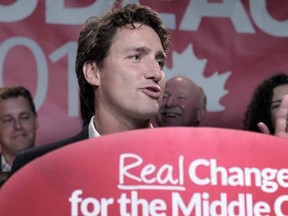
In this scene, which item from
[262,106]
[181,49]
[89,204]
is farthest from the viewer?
[181,49]

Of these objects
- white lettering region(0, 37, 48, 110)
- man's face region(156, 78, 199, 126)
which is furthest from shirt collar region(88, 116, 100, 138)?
white lettering region(0, 37, 48, 110)

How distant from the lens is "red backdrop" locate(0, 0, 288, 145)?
3.02 metres

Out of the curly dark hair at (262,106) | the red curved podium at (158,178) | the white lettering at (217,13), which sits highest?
the white lettering at (217,13)

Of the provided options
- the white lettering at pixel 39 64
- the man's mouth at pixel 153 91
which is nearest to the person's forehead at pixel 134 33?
the man's mouth at pixel 153 91

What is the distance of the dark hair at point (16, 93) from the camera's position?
9.74ft

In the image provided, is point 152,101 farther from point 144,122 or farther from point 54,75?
point 54,75

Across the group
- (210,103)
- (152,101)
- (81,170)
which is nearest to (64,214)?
(81,170)

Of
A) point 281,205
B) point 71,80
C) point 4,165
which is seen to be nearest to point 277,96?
point 71,80

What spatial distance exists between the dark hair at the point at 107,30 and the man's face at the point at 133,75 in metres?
0.02

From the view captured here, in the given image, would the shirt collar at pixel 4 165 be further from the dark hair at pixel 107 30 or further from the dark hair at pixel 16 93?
the dark hair at pixel 107 30

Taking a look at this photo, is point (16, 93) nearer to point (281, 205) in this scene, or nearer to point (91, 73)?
point (91, 73)

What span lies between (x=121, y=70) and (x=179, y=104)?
4.78 feet

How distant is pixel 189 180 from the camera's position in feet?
3.22

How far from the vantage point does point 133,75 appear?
1.53 m
